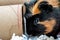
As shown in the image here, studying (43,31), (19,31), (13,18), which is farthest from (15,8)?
(43,31)

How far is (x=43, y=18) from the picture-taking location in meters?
1.10

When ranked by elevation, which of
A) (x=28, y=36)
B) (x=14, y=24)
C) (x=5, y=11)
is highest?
(x=5, y=11)

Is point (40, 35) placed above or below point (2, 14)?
below

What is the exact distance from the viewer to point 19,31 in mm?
1205

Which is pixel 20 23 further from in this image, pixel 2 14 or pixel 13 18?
pixel 2 14

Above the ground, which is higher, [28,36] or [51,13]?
[51,13]

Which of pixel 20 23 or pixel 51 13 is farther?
pixel 20 23

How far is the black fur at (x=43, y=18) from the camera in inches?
43.0

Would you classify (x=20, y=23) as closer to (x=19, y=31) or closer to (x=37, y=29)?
(x=19, y=31)

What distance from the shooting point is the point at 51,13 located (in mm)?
1094

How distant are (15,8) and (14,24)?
0.15m

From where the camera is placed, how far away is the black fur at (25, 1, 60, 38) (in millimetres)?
1092

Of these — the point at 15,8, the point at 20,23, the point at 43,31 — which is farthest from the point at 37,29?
the point at 15,8

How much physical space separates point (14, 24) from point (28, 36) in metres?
0.18
